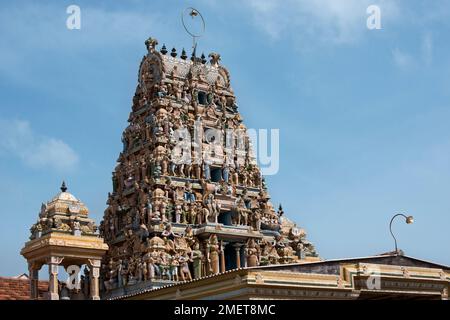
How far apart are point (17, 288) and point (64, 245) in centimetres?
534

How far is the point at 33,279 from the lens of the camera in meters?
50.1

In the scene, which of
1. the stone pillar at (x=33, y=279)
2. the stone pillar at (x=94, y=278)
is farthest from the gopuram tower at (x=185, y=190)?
the stone pillar at (x=33, y=279)

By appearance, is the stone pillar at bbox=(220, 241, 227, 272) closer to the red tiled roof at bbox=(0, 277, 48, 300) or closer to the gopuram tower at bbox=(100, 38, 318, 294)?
the gopuram tower at bbox=(100, 38, 318, 294)

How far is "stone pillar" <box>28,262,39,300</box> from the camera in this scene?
49.7 m

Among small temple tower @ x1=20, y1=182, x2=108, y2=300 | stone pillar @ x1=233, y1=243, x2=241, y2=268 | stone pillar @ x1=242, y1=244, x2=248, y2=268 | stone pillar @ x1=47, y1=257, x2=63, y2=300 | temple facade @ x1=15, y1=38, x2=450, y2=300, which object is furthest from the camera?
stone pillar @ x1=242, y1=244, x2=248, y2=268

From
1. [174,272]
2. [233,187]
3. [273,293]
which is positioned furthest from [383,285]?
[233,187]

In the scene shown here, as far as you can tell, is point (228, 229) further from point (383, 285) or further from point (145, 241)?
point (383, 285)

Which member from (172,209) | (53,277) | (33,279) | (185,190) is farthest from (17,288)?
(185,190)

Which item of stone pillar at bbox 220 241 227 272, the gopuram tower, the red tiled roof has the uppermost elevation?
the gopuram tower

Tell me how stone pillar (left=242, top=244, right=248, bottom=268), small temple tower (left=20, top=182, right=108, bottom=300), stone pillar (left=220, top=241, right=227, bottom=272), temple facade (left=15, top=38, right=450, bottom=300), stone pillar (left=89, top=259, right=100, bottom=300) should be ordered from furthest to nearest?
stone pillar (left=242, top=244, right=248, bottom=268)
stone pillar (left=220, top=241, right=227, bottom=272)
temple facade (left=15, top=38, right=450, bottom=300)
stone pillar (left=89, top=259, right=100, bottom=300)
small temple tower (left=20, top=182, right=108, bottom=300)

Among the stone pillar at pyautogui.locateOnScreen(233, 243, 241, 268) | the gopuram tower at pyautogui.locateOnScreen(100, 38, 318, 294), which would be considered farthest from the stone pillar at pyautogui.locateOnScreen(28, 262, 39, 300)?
the stone pillar at pyautogui.locateOnScreen(233, 243, 241, 268)

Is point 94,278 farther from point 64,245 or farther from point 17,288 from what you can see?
point 17,288

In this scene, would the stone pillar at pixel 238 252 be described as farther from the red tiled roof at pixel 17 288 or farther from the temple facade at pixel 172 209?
the red tiled roof at pixel 17 288
